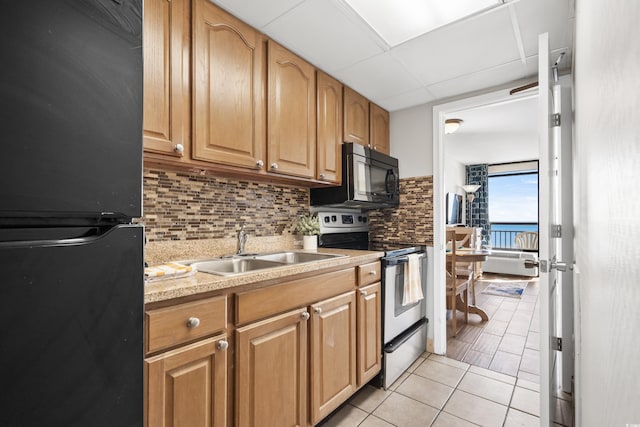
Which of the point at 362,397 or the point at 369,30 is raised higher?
the point at 369,30

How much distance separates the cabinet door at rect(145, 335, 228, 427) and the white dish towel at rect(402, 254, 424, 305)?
156 cm

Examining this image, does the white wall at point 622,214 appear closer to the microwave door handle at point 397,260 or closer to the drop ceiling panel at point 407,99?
the microwave door handle at point 397,260

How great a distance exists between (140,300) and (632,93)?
2.75 feet

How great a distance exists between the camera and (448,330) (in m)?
3.12

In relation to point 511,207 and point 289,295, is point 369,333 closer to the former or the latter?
point 289,295

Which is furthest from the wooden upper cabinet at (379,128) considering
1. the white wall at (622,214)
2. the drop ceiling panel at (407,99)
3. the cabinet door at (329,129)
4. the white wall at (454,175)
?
the white wall at (454,175)

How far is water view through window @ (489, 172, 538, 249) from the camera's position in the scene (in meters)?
6.64

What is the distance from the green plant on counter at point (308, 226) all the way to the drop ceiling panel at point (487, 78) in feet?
4.90

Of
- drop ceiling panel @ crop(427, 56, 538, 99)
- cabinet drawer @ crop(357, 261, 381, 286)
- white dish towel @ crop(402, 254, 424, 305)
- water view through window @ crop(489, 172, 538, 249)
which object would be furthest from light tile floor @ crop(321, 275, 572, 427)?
water view through window @ crop(489, 172, 538, 249)

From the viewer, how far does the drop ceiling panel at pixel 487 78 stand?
6.95ft

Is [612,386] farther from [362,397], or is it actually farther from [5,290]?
[362,397]

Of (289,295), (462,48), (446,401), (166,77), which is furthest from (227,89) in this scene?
(446,401)

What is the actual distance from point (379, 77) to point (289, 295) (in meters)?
1.79

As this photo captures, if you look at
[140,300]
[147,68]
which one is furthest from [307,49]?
[140,300]
